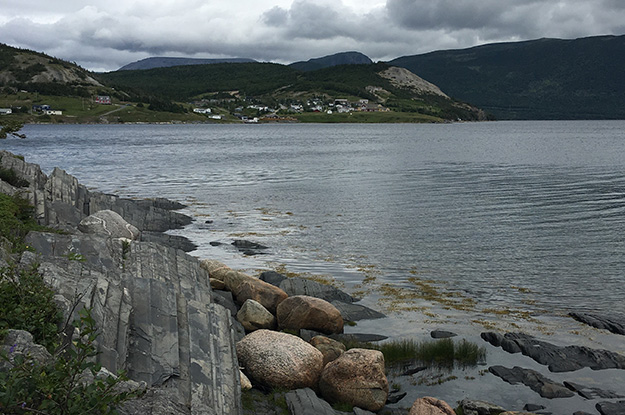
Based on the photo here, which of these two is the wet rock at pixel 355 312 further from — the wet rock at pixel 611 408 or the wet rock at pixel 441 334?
the wet rock at pixel 611 408

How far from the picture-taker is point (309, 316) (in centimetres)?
1770

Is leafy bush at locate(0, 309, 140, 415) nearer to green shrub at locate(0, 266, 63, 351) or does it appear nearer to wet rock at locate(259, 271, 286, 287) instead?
green shrub at locate(0, 266, 63, 351)

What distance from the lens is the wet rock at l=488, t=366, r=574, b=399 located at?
46.3 ft

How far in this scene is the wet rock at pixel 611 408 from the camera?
43.2ft

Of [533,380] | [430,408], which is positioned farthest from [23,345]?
[533,380]

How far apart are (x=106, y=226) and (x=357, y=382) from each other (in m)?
13.6

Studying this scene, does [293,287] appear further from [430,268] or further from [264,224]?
[264,224]

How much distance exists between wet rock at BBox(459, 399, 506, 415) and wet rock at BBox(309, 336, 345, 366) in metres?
4.03

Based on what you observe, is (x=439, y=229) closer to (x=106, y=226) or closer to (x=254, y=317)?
(x=254, y=317)

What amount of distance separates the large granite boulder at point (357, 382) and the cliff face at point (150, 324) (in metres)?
2.82

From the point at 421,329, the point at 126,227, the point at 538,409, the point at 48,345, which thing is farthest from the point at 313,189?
the point at 48,345

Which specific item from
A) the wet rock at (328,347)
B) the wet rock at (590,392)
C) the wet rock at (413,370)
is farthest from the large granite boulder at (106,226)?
the wet rock at (590,392)

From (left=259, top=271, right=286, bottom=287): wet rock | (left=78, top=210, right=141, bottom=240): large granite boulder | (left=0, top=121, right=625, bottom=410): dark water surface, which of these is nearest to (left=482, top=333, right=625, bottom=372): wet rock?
(left=0, top=121, right=625, bottom=410): dark water surface

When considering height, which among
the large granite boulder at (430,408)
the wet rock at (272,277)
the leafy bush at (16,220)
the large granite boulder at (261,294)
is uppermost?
the leafy bush at (16,220)
